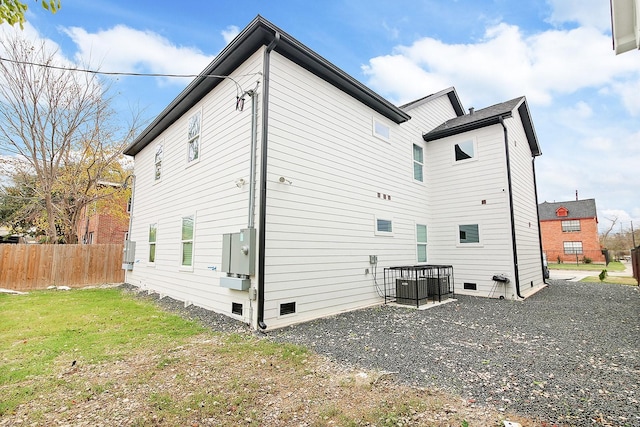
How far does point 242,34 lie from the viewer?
209 inches

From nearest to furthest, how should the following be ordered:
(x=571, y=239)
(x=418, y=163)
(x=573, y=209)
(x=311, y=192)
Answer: (x=311, y=192) < (x=418, y=163) < (x=571, y=239) < (x=573, y=209)

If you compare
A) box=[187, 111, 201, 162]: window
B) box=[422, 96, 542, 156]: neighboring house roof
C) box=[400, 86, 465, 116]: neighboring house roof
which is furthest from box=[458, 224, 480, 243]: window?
box=[187, 111, 201, 162]: window

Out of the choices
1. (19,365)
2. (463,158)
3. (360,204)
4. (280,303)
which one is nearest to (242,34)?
(360,204)

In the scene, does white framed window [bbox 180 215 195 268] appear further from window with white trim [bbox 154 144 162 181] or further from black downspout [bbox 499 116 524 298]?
black downspout [bbox 499 116 524 298]

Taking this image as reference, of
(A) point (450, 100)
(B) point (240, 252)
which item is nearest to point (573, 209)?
(A) point (450, 100)

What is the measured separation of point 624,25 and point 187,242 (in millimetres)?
8221

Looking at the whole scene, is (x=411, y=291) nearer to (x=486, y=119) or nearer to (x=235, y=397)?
(x=235, y=397)

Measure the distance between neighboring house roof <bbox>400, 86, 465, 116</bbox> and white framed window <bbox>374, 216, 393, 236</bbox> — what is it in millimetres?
3829

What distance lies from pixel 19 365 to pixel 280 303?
10.8ft

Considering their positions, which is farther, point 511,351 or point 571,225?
point 571,225

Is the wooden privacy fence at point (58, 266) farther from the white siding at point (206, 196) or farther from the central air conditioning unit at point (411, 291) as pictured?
the central air conditioning unit at point (411, 291)

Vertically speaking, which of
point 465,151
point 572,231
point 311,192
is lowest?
point 311,192

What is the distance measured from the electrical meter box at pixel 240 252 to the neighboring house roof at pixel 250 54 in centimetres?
342

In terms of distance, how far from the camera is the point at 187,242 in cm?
743
